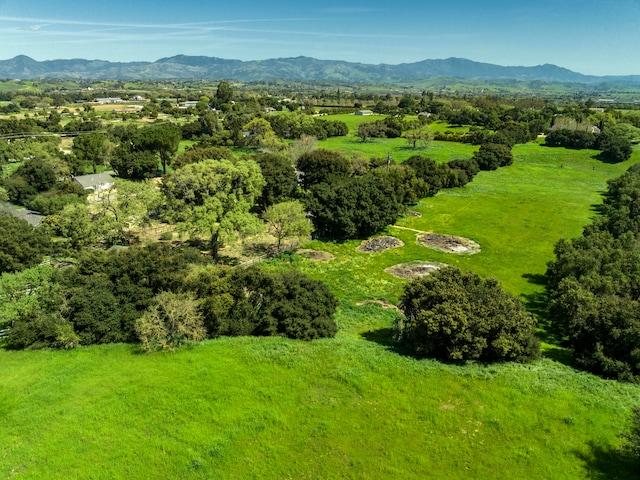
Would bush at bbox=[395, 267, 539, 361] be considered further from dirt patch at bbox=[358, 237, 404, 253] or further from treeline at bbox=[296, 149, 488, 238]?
treeline at bbox=[296, 149, 488, 238]

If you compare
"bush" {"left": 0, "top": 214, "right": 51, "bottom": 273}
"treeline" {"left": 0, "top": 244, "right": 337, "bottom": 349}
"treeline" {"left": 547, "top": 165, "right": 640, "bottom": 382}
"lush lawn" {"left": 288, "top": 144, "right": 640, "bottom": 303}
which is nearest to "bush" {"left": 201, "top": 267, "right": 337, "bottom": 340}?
"treeline" {"left": 0, "top": 244, "right": 337, "bottom": 349}

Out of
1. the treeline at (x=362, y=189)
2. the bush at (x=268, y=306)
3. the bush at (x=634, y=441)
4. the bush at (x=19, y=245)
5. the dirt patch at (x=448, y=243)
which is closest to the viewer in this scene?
the bush at (x=634, y=441)

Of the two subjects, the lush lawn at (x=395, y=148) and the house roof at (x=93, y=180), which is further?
the lush lawn at (x=395, y=148)

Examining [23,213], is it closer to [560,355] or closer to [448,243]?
[448,243]

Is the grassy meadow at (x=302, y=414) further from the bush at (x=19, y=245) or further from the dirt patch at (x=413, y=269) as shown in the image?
the bush at (x=19, y=245)

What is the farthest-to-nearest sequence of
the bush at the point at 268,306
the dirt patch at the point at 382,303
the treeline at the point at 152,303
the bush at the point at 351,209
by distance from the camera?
the bush at the point at 351,209
the dirt patch at the point at 382,303
the bush at the point at 268,306
the treeline at the point at 152,303

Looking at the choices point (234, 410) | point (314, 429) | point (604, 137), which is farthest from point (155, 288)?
point (604, 137)

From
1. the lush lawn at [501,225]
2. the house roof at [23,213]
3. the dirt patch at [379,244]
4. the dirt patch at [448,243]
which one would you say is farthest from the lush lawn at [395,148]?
the house roof at [23,213]
